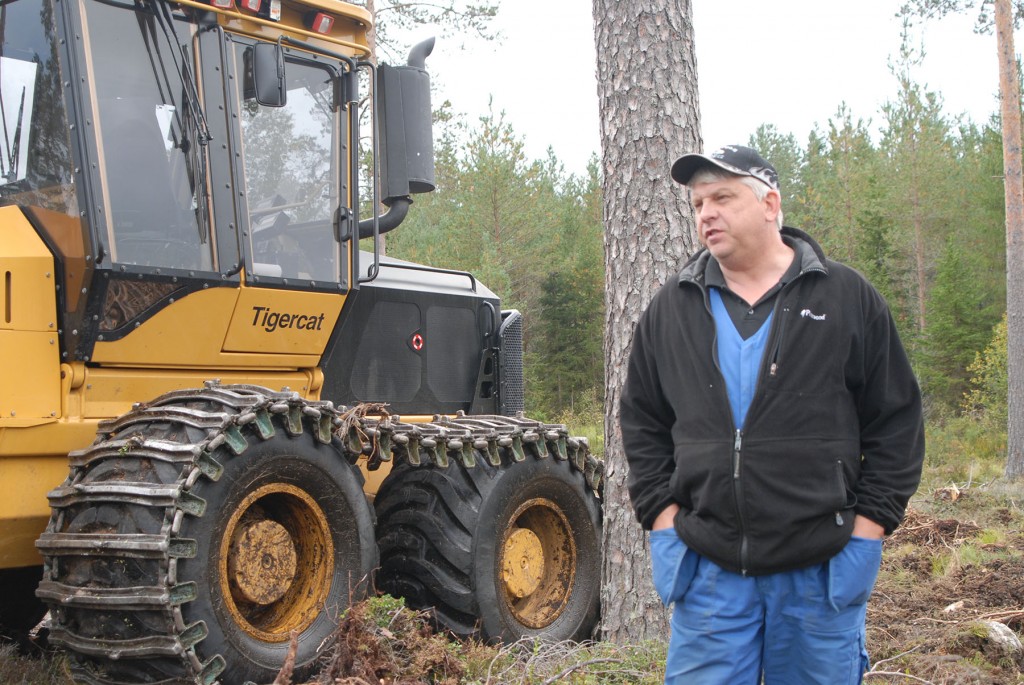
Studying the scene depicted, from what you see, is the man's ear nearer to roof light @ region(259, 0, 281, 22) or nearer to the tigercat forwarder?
the tigercat forwarder

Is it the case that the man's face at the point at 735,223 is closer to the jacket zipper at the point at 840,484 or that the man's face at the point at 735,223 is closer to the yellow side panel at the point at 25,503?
the jacket zipper at the point at 840,484

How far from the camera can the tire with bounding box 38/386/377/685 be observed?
3.82 m

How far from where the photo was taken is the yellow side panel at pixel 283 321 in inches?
196

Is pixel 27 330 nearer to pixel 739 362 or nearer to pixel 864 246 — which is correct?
pixel 739 362

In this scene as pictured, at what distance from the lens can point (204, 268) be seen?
4.72 meters

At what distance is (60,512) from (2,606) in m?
1.97

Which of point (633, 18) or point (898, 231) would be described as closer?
point (633, 18)

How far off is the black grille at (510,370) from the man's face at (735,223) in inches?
171

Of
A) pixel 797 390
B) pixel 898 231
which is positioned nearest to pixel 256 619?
pixel 797 390

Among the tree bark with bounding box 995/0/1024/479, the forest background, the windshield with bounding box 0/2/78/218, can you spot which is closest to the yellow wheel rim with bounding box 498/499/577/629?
the windshield with bounding box 0/2/78/218

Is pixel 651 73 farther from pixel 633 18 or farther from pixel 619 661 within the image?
pixel 619 661

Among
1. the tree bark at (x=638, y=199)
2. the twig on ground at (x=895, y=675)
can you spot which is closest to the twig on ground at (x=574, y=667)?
the tree bark at (x=638, y=199)

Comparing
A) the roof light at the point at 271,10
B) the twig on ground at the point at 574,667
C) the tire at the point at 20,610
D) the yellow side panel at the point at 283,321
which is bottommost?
the twig on ground at the point at 574,667

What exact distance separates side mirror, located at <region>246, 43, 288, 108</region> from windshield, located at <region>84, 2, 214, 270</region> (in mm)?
297
